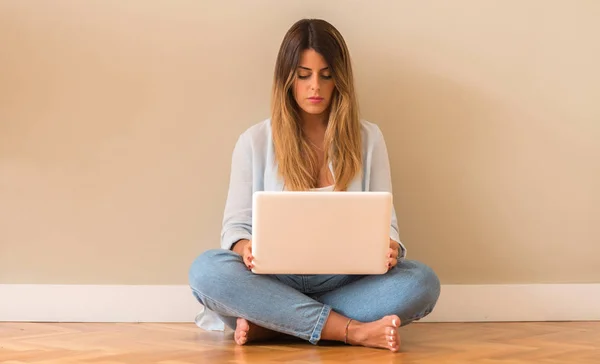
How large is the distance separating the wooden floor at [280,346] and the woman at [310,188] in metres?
0.07

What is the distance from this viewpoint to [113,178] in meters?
2.68

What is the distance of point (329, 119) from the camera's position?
2.51 meters

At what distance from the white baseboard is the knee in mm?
384

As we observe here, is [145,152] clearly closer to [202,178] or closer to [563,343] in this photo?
[202,178]

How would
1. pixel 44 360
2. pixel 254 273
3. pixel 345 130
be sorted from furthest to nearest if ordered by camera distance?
1. pixel 345 130
2. pixel 254 273
3. pixel 44 360

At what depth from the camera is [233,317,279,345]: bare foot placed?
2.26 meters

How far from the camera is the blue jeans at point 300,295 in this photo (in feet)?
7.34

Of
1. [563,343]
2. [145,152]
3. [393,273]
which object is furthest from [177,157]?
[563,343]

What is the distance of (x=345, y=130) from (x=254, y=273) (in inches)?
19.7

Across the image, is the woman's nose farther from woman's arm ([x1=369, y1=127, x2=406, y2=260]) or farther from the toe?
the toe

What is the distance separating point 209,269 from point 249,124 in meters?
0.57

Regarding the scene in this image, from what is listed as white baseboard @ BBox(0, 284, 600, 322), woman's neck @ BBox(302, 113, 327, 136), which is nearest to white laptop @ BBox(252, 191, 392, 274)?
woman's neck @ BBox(302, 113, 327, 136)

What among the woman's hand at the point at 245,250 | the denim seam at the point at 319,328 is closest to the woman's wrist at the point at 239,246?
the woman's hand at the point at 245,250

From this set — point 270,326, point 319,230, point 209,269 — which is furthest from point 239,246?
point 319,230
